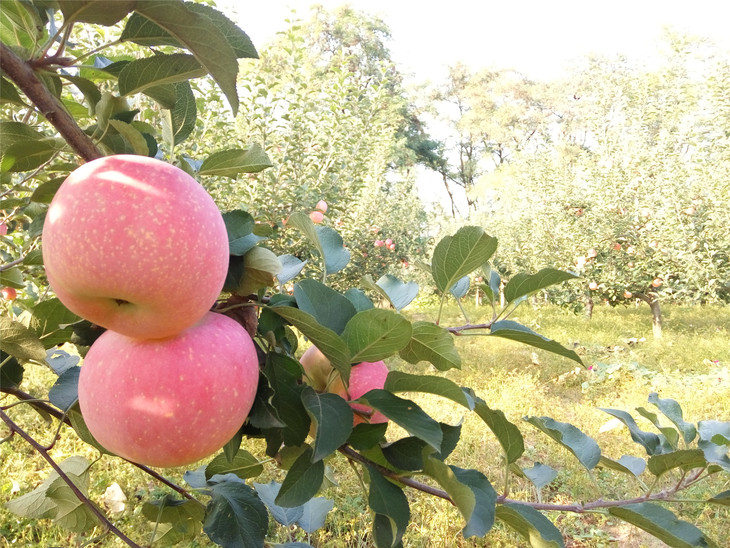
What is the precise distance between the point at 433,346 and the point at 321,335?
0.10 metres

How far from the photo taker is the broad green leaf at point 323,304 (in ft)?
1.19

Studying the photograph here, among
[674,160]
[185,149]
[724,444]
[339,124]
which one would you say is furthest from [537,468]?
[674,160]

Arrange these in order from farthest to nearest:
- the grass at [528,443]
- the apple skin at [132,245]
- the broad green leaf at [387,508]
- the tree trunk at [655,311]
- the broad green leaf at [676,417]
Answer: the tree trunk at [655,311] → the grass at [528,443] → the broad green leaf at [676,417] → the broad green leaf at [387,508] → the apple skin at [132,245]

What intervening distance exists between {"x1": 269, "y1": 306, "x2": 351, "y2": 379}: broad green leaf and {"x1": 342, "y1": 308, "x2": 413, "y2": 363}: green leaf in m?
0.02

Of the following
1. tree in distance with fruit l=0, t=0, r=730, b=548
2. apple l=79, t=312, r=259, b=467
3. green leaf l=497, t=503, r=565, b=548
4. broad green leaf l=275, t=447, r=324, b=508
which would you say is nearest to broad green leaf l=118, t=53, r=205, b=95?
tree in distance with fruit l=0, t=0, r=730, b=548

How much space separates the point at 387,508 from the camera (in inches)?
14.2

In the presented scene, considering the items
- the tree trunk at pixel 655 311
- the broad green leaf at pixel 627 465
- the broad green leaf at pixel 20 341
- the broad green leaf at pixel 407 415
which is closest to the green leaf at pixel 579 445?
the broad green leaf at pixel 627 465

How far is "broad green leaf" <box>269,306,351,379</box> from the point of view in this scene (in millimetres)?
313

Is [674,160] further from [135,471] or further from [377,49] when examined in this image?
[377,49]

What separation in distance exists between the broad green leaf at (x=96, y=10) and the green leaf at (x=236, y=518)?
14.8 inches

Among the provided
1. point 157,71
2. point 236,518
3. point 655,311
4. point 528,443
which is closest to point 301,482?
point 236,518

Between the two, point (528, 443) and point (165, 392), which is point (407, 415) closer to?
point (165, 392)

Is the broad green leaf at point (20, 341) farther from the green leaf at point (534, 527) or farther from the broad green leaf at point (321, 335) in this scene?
the green leaf at point (534, 527)

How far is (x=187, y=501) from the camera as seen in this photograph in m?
0.56
